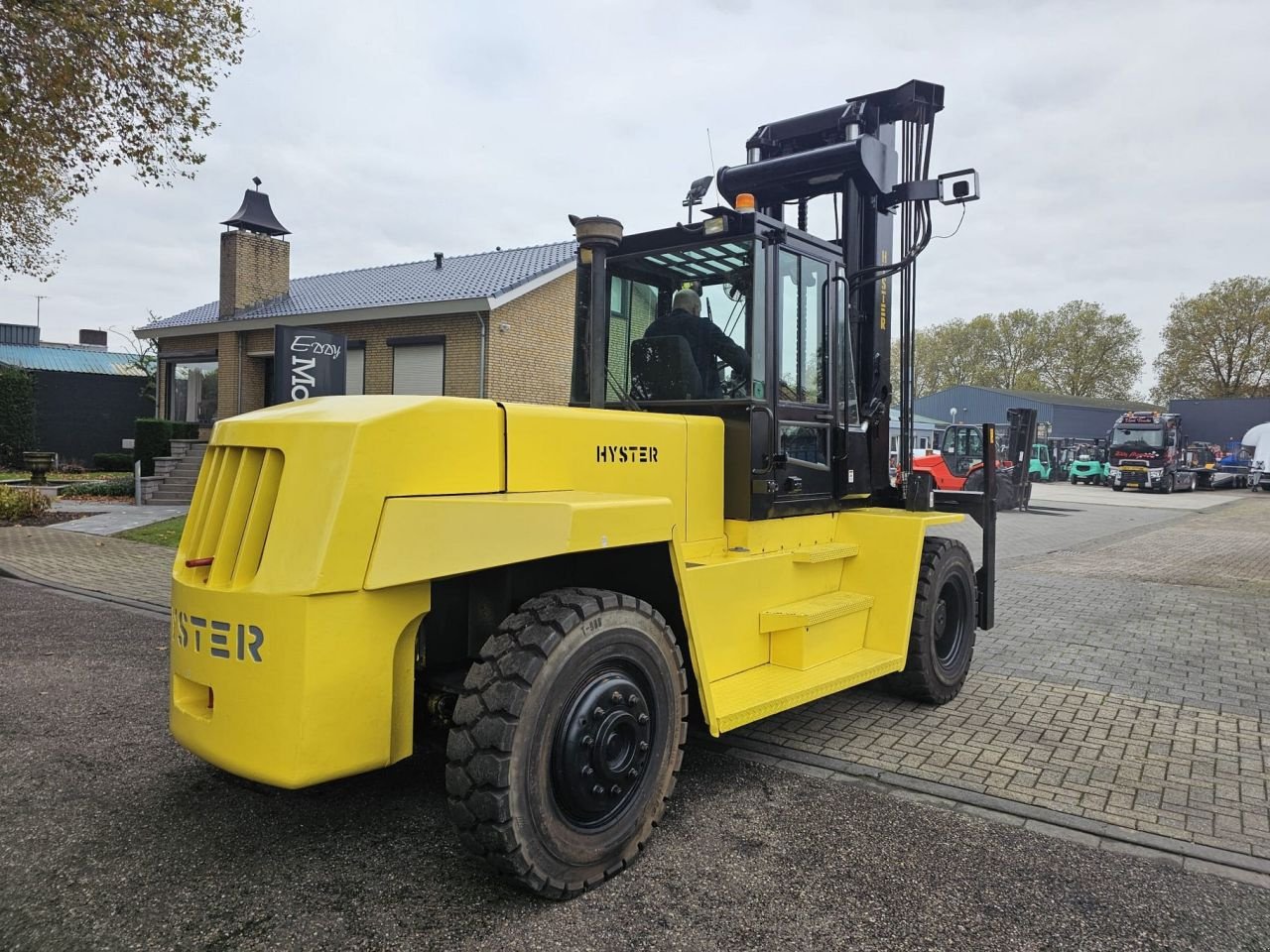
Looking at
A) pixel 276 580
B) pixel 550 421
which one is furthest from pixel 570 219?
pixel 276 580

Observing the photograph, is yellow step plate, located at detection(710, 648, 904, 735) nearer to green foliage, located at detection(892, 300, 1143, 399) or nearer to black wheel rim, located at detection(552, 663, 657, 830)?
black wheel rim, located at detection(552, 663, 657, 830)

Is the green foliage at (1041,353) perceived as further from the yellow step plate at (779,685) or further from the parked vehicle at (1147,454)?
the yellow step plate at (779,685)

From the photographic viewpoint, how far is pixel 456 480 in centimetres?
314

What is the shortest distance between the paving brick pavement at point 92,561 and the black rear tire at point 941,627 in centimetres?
715

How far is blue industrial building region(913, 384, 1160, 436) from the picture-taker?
188 ft

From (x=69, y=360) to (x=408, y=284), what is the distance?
2284 centimetres

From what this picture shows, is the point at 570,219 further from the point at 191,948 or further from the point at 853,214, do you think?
the point at 191,948

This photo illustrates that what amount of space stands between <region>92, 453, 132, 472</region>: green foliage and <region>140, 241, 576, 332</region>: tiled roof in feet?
14.3

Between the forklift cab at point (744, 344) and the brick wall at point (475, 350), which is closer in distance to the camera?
the forklift cab at point (744, 344)

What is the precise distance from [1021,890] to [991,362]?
260 ft

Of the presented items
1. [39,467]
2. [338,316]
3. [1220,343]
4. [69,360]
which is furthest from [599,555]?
[1220,343]

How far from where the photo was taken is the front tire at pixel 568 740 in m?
2.80

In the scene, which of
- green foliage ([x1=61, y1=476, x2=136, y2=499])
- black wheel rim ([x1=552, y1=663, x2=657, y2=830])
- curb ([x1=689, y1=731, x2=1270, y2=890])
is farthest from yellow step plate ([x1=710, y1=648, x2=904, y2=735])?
green foliage ([x1=61, y1=476, x2=136, y2=499])

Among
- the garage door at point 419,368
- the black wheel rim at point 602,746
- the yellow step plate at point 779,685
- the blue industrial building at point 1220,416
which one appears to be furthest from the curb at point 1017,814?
the blue industrial building at point 1220,416
